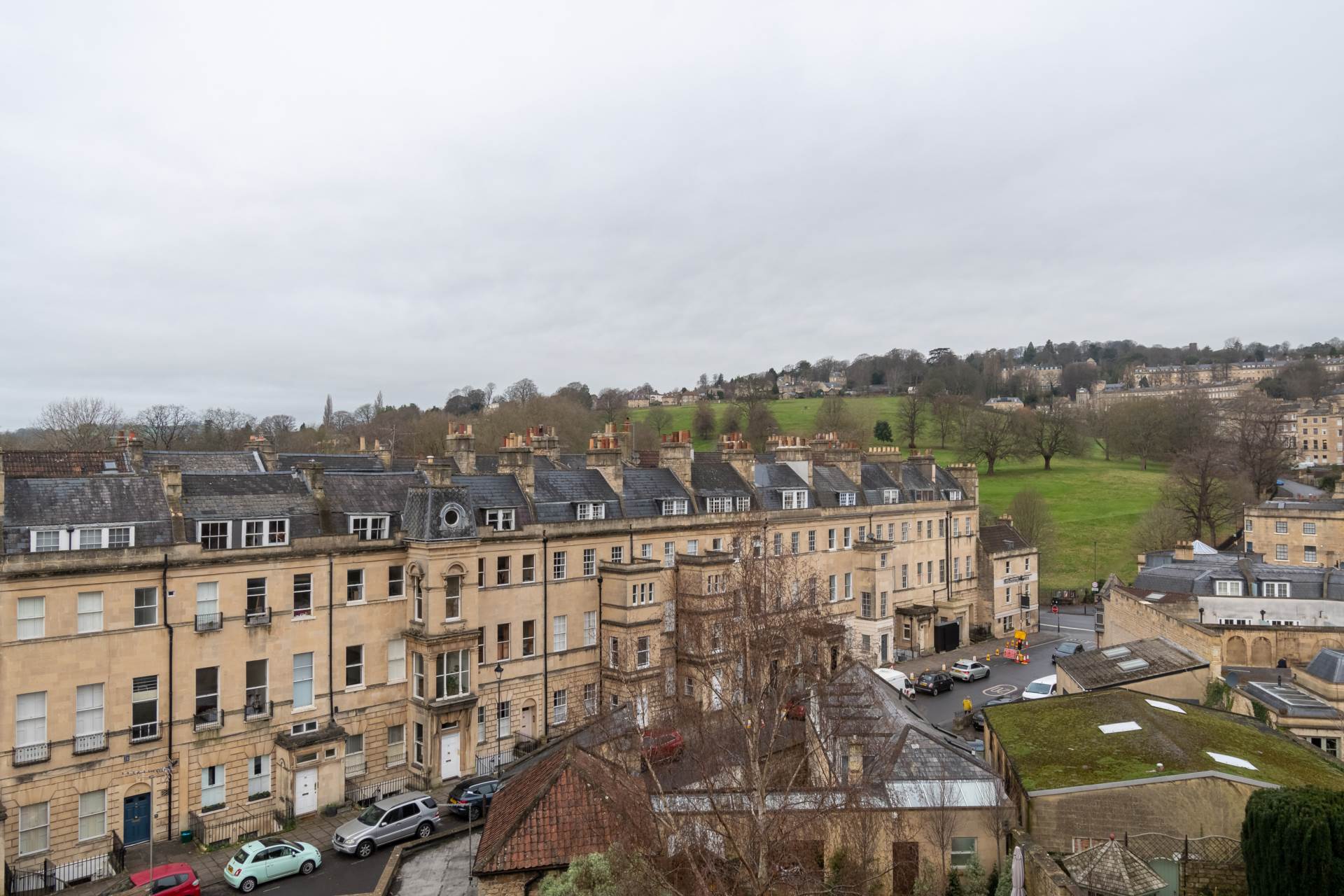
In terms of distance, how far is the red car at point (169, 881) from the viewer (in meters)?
21.7

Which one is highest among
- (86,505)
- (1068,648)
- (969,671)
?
(86,505)

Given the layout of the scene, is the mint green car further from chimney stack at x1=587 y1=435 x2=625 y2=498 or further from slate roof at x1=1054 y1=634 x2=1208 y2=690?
slate roof at x1=1054 y1=634 x2=1208 y2=690

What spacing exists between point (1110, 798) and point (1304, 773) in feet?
19.5

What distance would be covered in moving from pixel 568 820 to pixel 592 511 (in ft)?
68.1

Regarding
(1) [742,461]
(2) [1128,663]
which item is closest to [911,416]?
(1) [742,461]

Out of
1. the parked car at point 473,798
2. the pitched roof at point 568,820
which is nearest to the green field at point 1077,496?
the parked car at point 473,798

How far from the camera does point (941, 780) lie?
63.1ft

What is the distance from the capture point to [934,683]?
141ft

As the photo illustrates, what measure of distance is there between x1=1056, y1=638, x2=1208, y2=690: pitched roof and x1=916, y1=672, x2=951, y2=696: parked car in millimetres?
8814

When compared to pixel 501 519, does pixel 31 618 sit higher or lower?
lower

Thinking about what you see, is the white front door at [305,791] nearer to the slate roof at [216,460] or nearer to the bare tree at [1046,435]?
the slate roof at [216,460]

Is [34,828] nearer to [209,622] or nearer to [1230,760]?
→ [209,622]

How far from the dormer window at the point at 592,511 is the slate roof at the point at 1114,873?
2452 centimetres

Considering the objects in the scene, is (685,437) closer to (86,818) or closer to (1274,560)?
(86,818)
